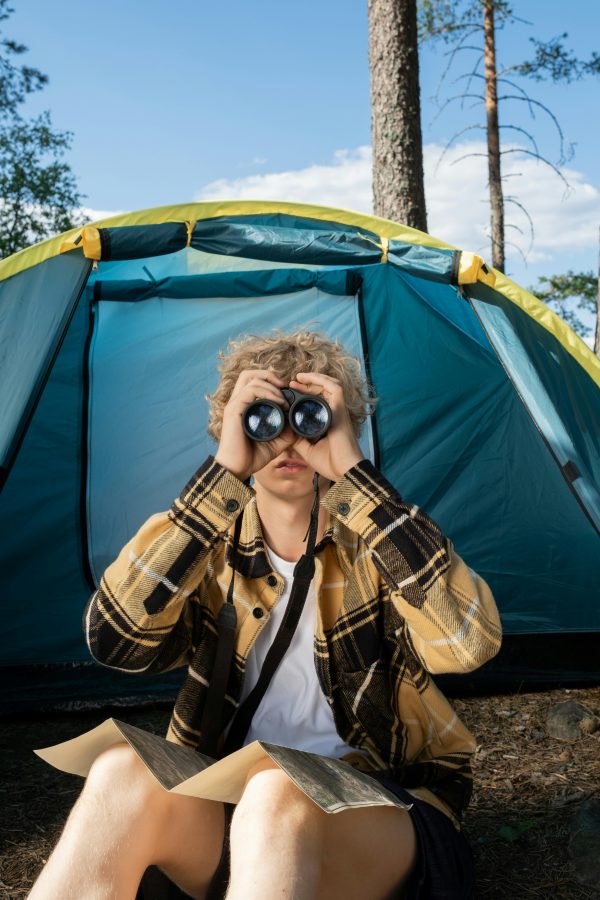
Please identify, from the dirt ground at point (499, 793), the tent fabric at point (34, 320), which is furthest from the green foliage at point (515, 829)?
the tent fabric at point (34, 320)

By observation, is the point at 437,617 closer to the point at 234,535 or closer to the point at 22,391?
the point at 234,535

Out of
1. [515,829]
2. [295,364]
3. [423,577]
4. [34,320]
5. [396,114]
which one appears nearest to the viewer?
[423,577]

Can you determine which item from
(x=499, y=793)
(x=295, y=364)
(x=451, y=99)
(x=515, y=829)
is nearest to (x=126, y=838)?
(x=295, y=364)

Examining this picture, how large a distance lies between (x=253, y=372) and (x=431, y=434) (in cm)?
193

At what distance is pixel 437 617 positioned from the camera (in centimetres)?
161

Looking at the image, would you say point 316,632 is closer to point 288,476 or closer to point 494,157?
point 288,476

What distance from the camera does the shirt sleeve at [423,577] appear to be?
5.30 ft

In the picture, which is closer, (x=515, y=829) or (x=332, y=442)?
(x=332, y=442)

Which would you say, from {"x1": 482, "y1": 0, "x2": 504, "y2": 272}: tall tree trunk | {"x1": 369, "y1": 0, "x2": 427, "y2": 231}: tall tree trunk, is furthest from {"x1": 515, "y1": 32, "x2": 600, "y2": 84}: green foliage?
{"x1": 369, "y1": 0, "x2": 427, "y2": 231}: tall tree trunk

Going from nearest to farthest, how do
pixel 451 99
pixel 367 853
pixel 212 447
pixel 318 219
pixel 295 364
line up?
pixel 367 853
pixel 295 364
pixel 318 219
pixel 212 447
pixel 451 99

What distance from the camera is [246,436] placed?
175 centimetres

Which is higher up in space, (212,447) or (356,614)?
(212,447)

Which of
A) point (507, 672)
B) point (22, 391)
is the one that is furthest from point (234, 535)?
point (507, 672)

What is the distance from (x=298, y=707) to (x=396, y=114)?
396cm
